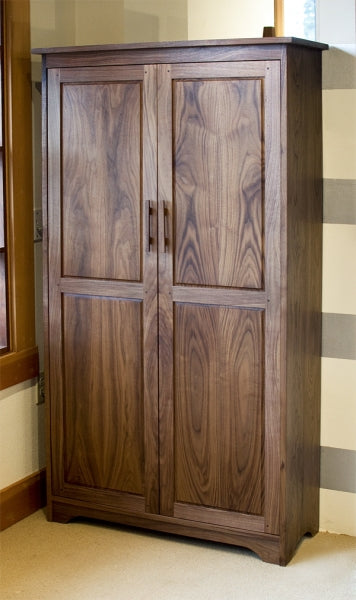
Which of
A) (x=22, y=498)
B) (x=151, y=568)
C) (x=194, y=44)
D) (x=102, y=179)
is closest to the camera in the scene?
(x=194, y=44)

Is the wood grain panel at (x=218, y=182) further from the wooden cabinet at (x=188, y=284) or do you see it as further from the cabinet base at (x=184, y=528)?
the cabinet base at (x=184, y=528)

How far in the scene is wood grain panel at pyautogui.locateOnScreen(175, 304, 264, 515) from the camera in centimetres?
292

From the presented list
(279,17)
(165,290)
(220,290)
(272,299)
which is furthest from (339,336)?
(279,17)

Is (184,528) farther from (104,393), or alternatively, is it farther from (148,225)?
(148,225)

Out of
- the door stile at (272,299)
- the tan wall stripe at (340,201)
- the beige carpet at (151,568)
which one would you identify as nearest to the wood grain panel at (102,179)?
the door stile at (272,299)

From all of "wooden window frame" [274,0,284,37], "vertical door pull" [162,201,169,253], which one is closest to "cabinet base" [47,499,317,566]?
"vertical door pull" [162,201,169,253]

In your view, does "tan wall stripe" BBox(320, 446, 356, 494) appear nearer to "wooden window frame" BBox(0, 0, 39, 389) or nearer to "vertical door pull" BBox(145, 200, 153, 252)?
"vertical door pull" BBox(145, 200, 153, 252)

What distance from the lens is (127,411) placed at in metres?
3.13

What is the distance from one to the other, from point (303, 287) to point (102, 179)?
2.68 feet

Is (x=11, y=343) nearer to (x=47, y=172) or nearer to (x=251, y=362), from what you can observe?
(x=47, y=172)

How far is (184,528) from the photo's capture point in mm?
3098

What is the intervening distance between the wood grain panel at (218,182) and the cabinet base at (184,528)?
89cm

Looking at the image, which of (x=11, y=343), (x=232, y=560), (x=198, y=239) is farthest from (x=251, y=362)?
(x=11, y=343)

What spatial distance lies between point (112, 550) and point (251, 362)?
2.84 ft
